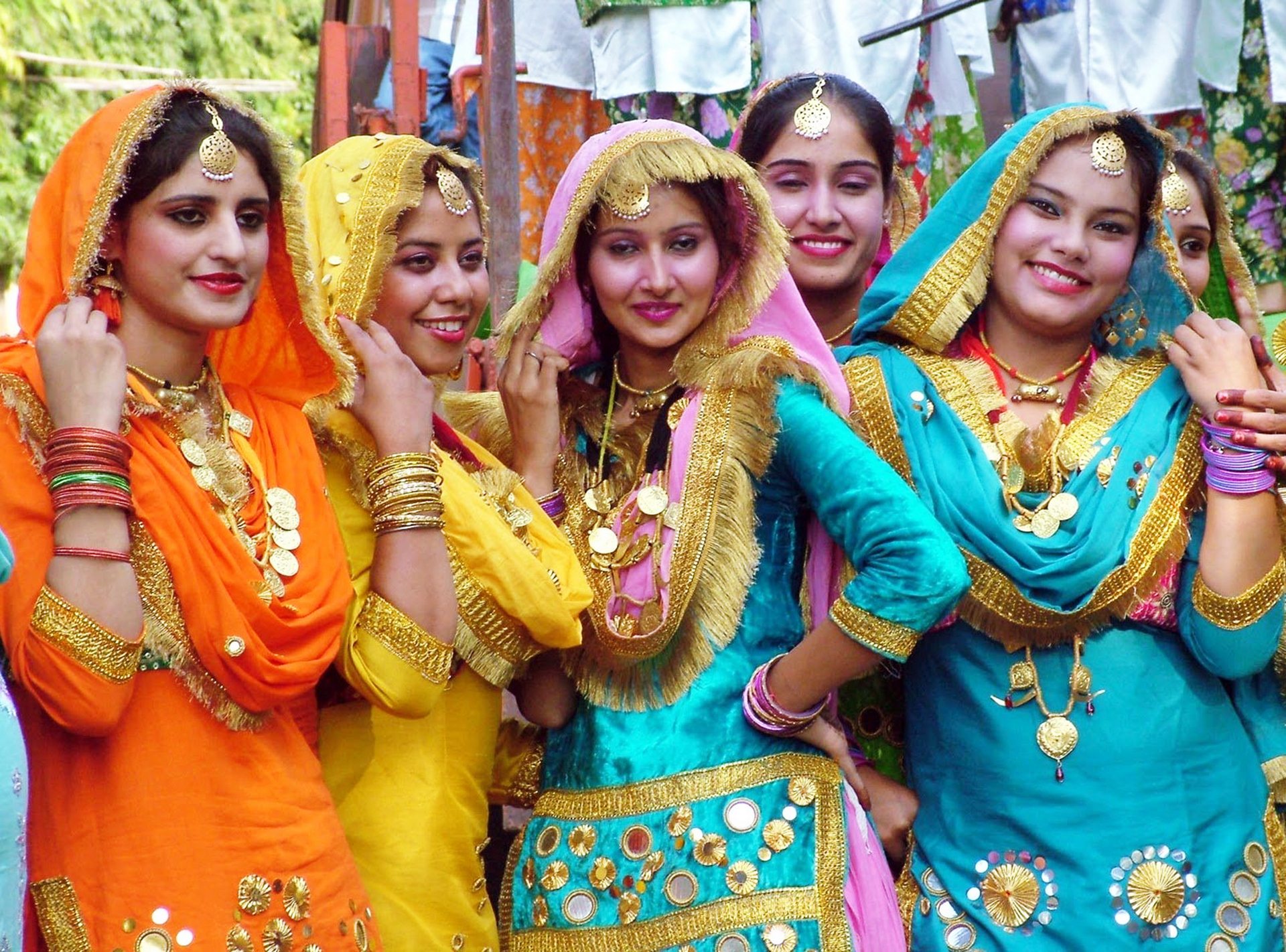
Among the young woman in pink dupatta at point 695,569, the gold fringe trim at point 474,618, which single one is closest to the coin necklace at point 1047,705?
the young woman in pink dupatta at point 695,569

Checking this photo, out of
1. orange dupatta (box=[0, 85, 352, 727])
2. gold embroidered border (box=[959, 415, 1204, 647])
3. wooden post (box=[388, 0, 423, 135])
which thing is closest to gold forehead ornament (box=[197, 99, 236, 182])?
orange dupatta (box=[0, 85, 352, 727])

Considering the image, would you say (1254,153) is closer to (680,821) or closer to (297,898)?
(680,821)

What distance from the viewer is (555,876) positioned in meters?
3.23

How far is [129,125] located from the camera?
9.46ft

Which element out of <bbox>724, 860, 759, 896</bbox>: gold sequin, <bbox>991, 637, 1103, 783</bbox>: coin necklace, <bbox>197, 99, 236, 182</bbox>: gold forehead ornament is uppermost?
<bbox>197, 99, 236, 182</bbox>: gold forehead ornament

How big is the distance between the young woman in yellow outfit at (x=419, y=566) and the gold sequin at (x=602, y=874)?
0.73 feet

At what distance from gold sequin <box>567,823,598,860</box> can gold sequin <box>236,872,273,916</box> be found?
2.26ft

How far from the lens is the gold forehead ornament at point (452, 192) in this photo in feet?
11.5

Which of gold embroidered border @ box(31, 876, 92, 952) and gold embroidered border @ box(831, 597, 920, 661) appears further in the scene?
gold embroidered border @ box(831, 597, 920, 661)

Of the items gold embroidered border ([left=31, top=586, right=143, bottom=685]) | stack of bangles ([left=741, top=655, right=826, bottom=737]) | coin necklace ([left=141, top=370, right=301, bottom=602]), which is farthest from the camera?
stack of bangles ([left=741, top=655, right=826, bottom=737])

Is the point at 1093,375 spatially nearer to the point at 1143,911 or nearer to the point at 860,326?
the point at 860,326

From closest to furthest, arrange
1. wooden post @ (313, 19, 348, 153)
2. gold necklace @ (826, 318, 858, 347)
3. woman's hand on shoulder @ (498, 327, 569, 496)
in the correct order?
woman's hand on shoulder @ (498, 327, 569, 496) → gold necklace @ (826, 318, 858, 347) → wooden post @ (313, 19, 348, 153)

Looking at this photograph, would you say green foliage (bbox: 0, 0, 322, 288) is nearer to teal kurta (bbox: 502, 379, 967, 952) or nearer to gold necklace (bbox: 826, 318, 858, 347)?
gold necklace (bbox: 826, 318, 858, 347)

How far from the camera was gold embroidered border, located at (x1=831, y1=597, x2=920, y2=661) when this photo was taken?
10.2 feet
